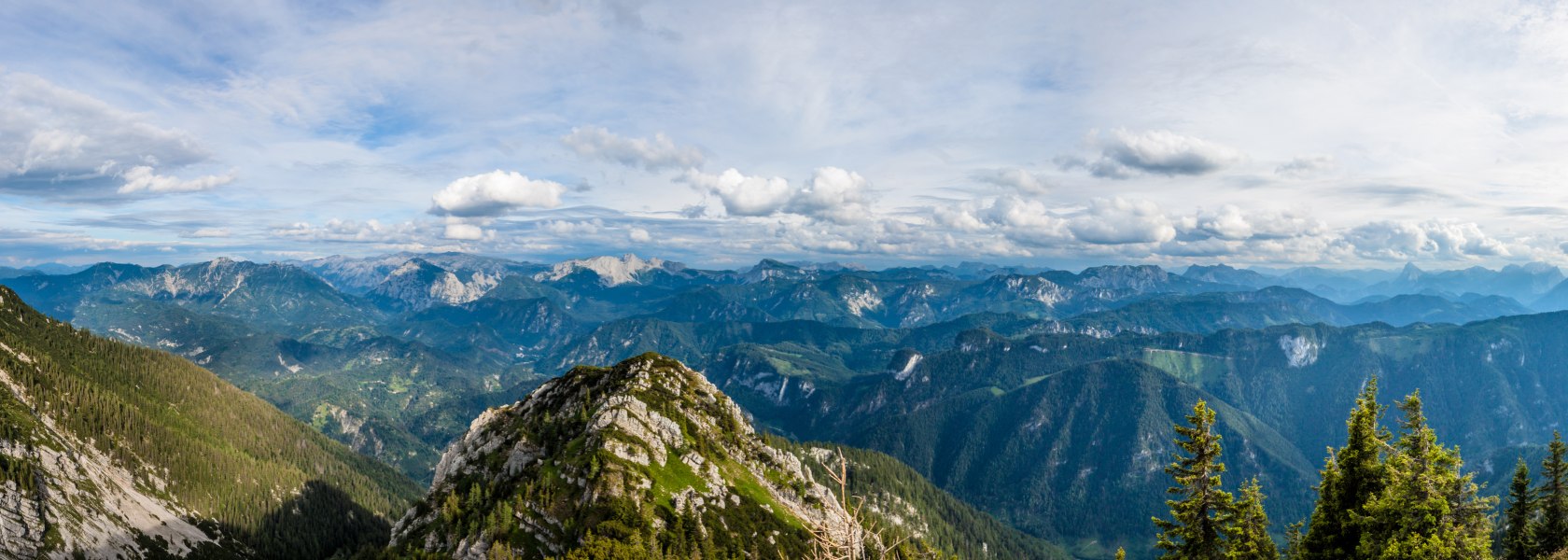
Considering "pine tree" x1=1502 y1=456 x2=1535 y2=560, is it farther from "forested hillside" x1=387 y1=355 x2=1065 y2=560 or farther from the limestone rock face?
the limestone rock face

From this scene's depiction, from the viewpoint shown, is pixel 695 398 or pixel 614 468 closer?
pixel 614 468

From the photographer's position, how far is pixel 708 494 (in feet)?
435

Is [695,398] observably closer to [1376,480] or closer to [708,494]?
[708,494]

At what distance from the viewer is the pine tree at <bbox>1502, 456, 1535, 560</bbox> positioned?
54.4 metres

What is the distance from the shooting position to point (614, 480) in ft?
391

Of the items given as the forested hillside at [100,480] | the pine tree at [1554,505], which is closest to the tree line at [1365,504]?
the pine tree at [1554,505]

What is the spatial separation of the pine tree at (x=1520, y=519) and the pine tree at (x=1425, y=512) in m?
24.3

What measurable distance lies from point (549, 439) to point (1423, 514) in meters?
134

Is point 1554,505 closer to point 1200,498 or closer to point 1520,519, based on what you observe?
point 1520,519

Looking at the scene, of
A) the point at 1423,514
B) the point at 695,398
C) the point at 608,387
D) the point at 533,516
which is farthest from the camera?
the point at 695,398

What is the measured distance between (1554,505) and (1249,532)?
3325 cm

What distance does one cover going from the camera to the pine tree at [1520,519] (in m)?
54.4

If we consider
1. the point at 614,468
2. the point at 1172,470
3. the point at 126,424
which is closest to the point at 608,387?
the point at 614,468

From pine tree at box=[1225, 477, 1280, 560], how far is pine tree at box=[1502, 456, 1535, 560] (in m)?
28.9
